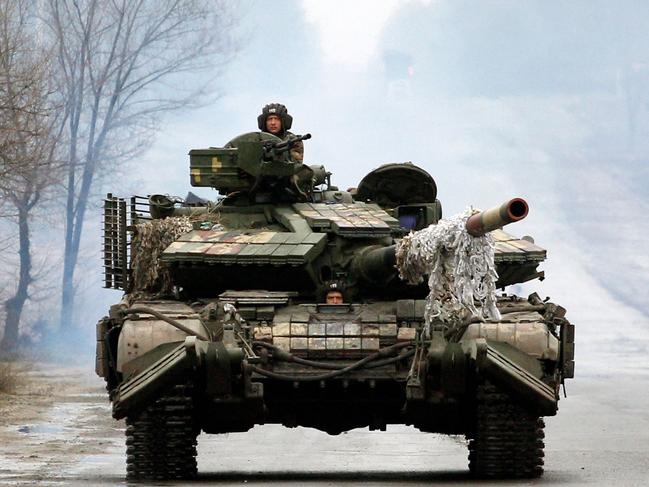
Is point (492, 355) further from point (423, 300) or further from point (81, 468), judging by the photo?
point (81, 468)

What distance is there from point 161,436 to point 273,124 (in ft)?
18.2

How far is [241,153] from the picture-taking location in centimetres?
2386

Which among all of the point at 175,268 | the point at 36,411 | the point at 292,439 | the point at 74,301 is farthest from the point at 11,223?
the point at 175,268

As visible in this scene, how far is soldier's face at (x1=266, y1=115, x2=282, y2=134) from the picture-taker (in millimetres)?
25109

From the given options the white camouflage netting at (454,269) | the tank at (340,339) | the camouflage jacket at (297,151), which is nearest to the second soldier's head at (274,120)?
the camouflage jacket at (297,151)

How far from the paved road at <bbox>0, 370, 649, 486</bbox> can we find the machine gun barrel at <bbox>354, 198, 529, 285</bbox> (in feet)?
6.19

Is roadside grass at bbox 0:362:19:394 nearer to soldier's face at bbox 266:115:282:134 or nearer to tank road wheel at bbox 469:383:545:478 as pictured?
soldier's face at bbox 266:115:282:134

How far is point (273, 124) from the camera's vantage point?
25.1 metres

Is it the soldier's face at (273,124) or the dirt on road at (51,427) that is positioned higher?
the soldier's face at (273,124)

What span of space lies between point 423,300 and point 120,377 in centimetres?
290

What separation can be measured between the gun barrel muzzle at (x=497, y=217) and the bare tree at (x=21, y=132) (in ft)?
35.8

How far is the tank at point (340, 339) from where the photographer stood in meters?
20.2

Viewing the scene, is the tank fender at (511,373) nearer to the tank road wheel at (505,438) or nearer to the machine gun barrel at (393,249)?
the tank road wheel at (505,438)

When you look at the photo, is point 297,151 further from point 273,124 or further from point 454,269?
point 454,269
